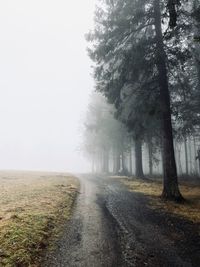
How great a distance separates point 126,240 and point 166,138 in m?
8.46

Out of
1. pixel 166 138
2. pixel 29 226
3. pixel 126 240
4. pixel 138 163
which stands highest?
pixel 166 138

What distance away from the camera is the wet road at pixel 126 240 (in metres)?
6.54

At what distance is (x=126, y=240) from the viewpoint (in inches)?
312

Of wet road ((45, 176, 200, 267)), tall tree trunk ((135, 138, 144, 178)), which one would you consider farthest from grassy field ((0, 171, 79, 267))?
tall tree trunk ((135, 138, 144, 178))

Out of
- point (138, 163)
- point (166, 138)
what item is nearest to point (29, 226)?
point (166, 138)

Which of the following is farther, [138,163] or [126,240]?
[138,163]

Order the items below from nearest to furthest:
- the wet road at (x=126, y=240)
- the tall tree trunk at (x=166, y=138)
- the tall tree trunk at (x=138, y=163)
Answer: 1. the wet road at (x=126, y=240)
2. the tall tree trunk at (x=166, y=138)
3. the tall tree trunk at (x=138, y=163)

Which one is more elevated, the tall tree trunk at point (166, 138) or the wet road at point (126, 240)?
the tall tree trunk at point (166, 138)

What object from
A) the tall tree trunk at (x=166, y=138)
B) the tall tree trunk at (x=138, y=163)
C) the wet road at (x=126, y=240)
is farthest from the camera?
the tall tree trunk at (x=138, y=163)

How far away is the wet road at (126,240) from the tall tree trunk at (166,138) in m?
3.22

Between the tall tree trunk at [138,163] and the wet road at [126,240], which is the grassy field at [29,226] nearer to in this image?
the wet road at [126,240]

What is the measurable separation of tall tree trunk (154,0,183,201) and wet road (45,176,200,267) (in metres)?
3.22

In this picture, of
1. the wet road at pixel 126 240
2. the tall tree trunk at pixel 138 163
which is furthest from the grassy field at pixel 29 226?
the tall tree trunk at pixel 138 163

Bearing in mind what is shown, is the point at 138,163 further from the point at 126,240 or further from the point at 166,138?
the point at 126,240
